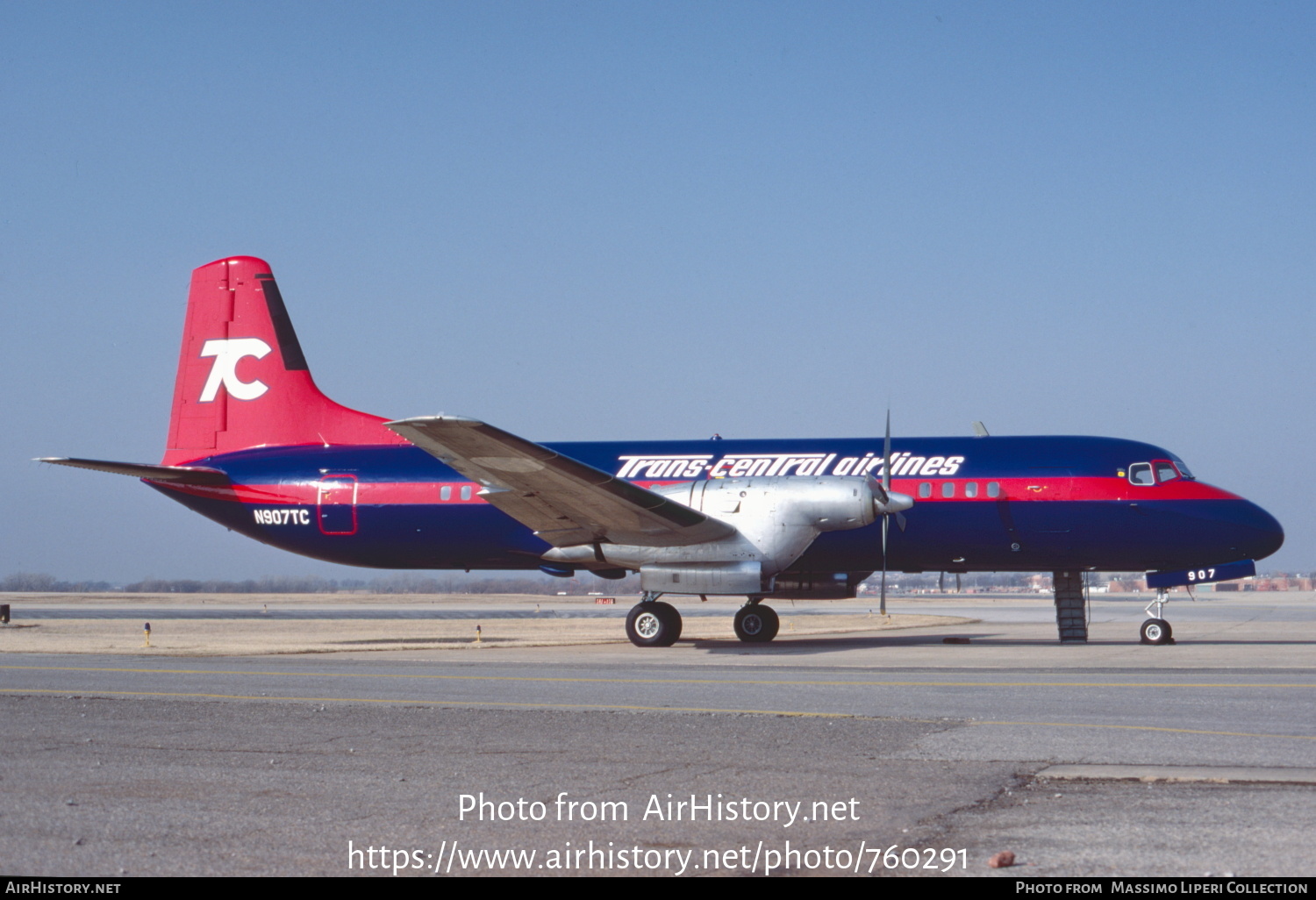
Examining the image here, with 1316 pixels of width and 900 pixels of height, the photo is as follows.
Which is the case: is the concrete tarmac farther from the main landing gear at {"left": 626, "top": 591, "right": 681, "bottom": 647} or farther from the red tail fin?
the red tail fin

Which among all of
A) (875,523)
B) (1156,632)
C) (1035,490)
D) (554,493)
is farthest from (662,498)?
(1156,632)

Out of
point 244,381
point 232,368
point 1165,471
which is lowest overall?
point 1165,471

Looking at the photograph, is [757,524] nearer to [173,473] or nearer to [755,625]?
[755,625]

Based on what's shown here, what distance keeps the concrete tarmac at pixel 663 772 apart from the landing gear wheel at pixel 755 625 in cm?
876

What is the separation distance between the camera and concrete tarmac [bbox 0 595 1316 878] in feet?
19.0

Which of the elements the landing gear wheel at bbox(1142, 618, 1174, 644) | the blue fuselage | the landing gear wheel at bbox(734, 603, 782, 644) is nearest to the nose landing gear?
the landing gear wheel at bbox(1142, 618, 1174, 644)

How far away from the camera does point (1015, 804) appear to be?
690 centimetres

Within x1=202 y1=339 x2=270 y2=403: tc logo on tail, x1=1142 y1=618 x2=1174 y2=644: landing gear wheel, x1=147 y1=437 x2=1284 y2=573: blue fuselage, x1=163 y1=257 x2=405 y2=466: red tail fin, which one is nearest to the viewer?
x1=147 y1=437 x2=1284 y2=573: blue fuselage

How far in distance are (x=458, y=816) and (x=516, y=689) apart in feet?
23.9

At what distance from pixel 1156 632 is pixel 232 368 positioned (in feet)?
71.4

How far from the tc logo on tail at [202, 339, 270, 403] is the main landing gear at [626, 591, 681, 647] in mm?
11171

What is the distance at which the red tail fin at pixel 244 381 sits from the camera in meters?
27.5

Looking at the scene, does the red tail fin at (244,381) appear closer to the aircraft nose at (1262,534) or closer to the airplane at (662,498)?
the airplane at (662,498)

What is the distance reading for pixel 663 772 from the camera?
8.24 m
